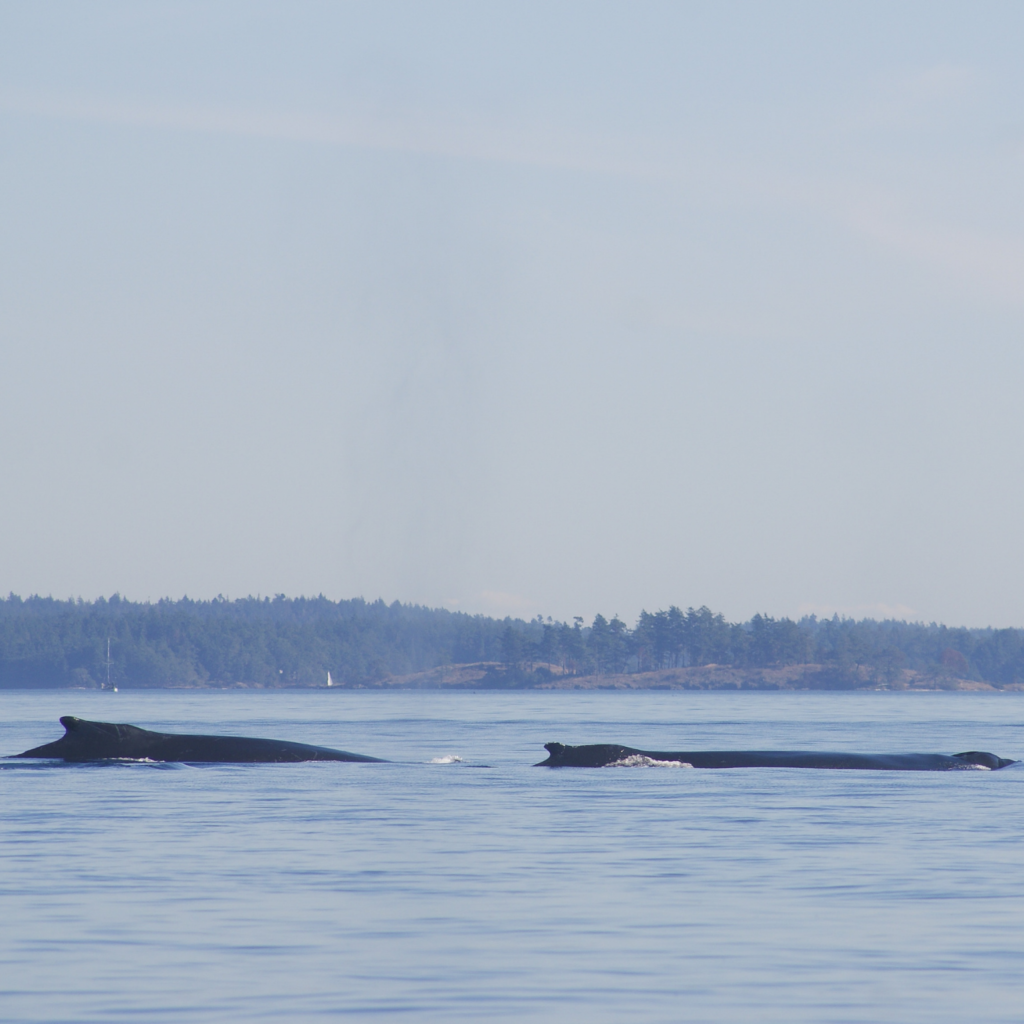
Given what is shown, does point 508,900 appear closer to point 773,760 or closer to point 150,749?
point 150,749

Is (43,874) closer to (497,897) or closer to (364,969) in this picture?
(497,897)

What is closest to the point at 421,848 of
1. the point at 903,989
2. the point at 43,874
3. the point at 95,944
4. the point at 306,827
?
the point at 306,827

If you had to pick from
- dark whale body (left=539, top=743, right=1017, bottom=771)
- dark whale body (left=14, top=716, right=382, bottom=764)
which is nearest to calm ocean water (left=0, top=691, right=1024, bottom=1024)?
dark whale body (left=14, top=716, right=382, bottom=764)


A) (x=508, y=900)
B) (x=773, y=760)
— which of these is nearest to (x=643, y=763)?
(x=773, y=760)

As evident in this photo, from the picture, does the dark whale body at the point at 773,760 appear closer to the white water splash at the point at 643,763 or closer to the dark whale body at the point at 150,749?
the white water splash at the point at 643,763

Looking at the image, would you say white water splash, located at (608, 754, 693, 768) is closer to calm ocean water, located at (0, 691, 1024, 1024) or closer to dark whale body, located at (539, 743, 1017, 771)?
dark whale body, located at (539, 743, 1017, 771)

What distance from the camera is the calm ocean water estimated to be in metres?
14.0

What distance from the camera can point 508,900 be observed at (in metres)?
19.2

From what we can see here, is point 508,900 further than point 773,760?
No

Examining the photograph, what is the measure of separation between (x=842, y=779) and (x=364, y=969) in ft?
79.4

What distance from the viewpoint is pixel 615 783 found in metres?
36.2

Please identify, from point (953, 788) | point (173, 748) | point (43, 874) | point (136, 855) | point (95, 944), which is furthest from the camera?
point (173, 748)

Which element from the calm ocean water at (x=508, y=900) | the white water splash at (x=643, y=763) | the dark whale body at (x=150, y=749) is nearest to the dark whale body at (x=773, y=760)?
the white water splash at (x=643, y=763)

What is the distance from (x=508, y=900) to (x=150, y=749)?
2356 cm
